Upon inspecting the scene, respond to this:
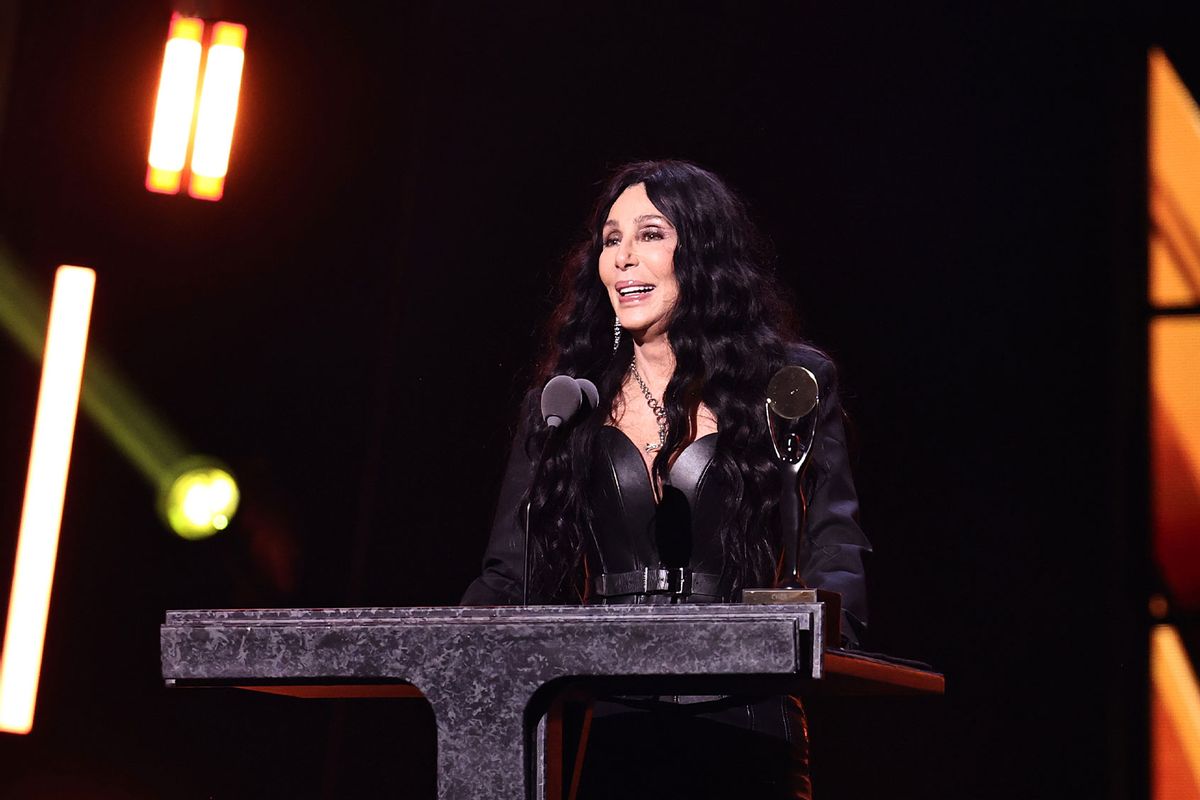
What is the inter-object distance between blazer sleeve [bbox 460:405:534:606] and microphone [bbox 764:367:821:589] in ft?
2.13

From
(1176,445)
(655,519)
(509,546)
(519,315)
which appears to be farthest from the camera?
(519,315)

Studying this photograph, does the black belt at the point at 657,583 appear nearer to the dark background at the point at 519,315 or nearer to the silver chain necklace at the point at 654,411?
the silver chain necklace at the point at 654,411

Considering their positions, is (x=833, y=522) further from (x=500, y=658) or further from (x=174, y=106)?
(x=174, y=106)

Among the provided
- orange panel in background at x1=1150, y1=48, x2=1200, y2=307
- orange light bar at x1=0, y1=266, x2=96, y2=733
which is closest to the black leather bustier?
A: orange panel in background at x1=1150, y1=48, x2=1200, y2=307

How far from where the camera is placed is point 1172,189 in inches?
142

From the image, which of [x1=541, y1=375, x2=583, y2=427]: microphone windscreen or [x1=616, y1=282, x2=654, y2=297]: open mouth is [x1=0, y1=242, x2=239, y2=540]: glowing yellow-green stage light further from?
[x1=541, y1=375, x2=583, y2=427]: microphone windscreen

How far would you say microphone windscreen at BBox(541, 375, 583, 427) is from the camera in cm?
176

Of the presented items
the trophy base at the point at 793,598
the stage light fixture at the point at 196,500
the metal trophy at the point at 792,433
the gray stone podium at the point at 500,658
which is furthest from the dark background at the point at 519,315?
the gray stone podium at the point at 500,658

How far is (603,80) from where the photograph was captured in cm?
389

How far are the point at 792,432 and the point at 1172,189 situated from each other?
231 centimetres

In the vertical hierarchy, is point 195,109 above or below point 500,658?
above

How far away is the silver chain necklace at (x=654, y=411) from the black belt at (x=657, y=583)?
0.27 meters

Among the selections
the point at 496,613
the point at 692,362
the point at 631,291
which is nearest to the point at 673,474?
the point at 692,362

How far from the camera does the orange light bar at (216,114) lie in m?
3.99
